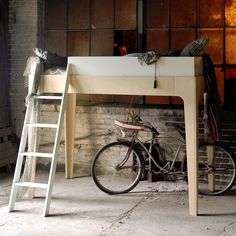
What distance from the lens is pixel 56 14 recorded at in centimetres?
647

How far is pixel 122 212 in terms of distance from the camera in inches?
173

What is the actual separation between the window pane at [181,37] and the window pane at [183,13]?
10 centimetres

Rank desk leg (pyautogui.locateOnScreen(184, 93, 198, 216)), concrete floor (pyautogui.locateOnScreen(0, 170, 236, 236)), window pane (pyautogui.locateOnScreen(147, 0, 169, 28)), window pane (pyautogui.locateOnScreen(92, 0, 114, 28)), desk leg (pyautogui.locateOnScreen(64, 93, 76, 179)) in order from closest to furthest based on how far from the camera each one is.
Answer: concrete floor (pyautogui.locateOnScreen(0, 170, 236, 236)) < desk leg (pyautogui.locateOnScreen(184, 93, 198, 216)) < desk leg (pyautogui.locateOnScreen(64, 93, 76, 179)) < window pane (pyautogui.locateOnScreen(147, 0, 169, 28)) < window pane (pyautogui.locateOnScreen(92, 0, 114, 28))

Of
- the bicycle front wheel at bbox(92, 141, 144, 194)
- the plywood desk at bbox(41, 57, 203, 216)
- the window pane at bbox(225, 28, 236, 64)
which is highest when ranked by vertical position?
the window pane at bbox(225, 28, 236, 64)

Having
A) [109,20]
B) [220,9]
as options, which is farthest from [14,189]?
[220,9]

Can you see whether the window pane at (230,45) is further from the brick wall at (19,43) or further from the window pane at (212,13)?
the brick wall at (19,43)

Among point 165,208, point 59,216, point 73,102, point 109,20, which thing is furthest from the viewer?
point 109,20

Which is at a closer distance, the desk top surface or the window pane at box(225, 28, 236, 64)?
the desk top surface

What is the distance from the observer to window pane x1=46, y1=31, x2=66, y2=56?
645 cm

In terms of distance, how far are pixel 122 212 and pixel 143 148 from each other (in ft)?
3.77

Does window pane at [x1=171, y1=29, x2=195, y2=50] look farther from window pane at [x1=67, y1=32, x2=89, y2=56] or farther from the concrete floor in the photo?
the concrete floor

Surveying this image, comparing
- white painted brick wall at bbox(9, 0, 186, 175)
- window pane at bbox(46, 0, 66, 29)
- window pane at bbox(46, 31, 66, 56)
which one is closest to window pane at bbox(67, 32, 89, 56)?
window pane at bbox(46, 31, 66, 56)

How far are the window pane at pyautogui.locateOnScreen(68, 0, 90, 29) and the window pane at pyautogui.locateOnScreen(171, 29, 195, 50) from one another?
1.33 m

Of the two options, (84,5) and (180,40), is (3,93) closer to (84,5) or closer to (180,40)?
(84,5)
